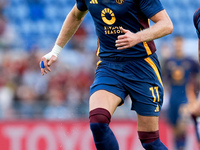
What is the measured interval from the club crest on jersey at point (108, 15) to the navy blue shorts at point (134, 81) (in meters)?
0.40

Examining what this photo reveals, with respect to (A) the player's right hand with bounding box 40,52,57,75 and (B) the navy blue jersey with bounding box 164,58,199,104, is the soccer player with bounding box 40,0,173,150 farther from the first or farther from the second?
(B) the navy blue jersey with bounding box 164,58,199,104

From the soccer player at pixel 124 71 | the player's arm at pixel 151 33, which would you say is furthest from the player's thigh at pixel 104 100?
the player's arm at pixel 151 33

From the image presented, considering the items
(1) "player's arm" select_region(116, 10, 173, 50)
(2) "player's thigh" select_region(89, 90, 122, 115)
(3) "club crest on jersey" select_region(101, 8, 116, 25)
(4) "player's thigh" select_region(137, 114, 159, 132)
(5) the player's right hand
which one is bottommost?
(4) "player's thigh" select_region(137, 114, 159, 132)

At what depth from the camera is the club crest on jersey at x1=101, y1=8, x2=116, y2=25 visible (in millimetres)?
4586

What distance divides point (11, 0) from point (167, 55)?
6323 mm

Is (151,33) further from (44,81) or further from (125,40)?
(44,81)

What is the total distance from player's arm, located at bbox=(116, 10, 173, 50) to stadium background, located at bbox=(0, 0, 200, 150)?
16.9 feet

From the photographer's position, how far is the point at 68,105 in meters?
10.0

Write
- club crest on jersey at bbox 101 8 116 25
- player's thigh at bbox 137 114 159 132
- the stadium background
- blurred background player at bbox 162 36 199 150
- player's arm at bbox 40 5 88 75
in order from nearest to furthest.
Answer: club crest on jersey at bbox 101 8 116 25 < player's thigh at bbox 137 114 159 132 < player's arm at bbox 40 5 88 75 < the stadium background < blurred background player at bbox 162 36 199 150

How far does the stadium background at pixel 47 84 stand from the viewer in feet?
30.1

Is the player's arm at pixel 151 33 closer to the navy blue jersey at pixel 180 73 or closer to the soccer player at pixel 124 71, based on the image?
the soccer player at pixel 124 71

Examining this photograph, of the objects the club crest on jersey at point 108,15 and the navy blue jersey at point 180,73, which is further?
the navy blue jersey at point 180,73

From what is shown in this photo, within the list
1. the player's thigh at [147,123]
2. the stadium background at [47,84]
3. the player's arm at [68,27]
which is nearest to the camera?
the player's thigh at [147,123]

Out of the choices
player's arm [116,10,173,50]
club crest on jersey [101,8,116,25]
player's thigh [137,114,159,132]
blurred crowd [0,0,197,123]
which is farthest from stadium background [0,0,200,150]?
player's arm [116,10,173,50]
